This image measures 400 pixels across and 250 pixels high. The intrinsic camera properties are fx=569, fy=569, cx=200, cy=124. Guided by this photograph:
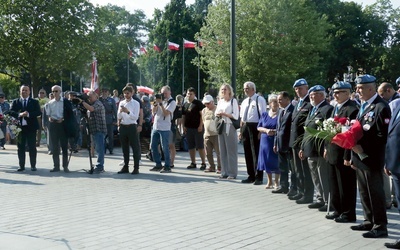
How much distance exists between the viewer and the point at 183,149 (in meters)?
19.4

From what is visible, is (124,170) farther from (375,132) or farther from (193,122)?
(375,132)

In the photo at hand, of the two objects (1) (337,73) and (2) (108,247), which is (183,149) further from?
(1) (337,73)

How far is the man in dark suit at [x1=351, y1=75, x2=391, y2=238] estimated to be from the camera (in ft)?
22.9

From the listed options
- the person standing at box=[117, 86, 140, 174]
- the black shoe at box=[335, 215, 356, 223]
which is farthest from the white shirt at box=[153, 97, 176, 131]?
the black shoe at box=[335, 215, 356, 223]

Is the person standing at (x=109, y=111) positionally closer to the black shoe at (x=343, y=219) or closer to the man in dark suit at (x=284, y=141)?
the man in dark suit at (x=284, y=141)

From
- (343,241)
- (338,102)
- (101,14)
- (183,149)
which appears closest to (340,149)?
(338,102)

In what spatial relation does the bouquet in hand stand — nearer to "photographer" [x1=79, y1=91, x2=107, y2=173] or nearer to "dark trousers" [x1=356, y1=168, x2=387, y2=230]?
"dark trousers" [x1=356, y1=168, x2=387, y2=230]

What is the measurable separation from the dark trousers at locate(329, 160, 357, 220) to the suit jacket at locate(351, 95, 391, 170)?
777 millimetres

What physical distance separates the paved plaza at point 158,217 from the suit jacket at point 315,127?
0.96m

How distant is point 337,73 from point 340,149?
58000 mm

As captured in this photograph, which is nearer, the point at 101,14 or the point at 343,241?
the point at 343,241

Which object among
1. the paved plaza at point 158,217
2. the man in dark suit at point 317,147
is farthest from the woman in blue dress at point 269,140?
the man in dark suit at point 317,147

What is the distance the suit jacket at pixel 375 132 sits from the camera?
22.7 ft

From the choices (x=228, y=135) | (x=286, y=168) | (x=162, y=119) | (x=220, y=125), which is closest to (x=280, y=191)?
(x=286, y=168)
